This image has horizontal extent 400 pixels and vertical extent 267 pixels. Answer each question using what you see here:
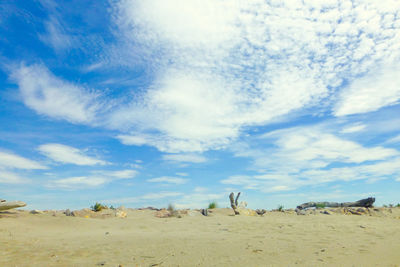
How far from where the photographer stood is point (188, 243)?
6.97 meters

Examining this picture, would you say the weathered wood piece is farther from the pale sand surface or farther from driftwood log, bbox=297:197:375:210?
driftwood log, bbox=297:197:375:210

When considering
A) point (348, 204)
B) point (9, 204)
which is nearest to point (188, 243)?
point (9, 204)

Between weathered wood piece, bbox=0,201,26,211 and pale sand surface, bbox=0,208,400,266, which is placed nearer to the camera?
pale sand surface, bbox=0,208,400,266

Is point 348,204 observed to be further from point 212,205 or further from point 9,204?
point 9,204

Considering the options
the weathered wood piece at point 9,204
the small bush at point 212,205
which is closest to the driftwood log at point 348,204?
the small bush at point 212,205

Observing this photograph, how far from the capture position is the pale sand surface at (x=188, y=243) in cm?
574

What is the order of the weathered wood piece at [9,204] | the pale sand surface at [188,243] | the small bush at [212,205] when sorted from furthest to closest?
the small bush at [212,205] → the weathered wood piece at [9,204] → the pale sand surface at [188,243]

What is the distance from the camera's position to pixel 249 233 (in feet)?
27.9

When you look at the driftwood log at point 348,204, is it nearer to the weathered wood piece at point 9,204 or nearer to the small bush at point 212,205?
the small bush at point 212,205

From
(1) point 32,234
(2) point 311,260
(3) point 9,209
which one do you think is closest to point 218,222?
(2) point 311,260

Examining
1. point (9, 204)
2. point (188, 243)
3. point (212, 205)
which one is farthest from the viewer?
point (212, 205)

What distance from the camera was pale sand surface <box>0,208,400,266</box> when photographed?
5.74 metres

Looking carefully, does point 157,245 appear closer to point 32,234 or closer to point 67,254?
point 67,254

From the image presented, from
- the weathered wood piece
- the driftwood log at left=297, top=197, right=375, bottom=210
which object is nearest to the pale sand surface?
the weathered wood piece
